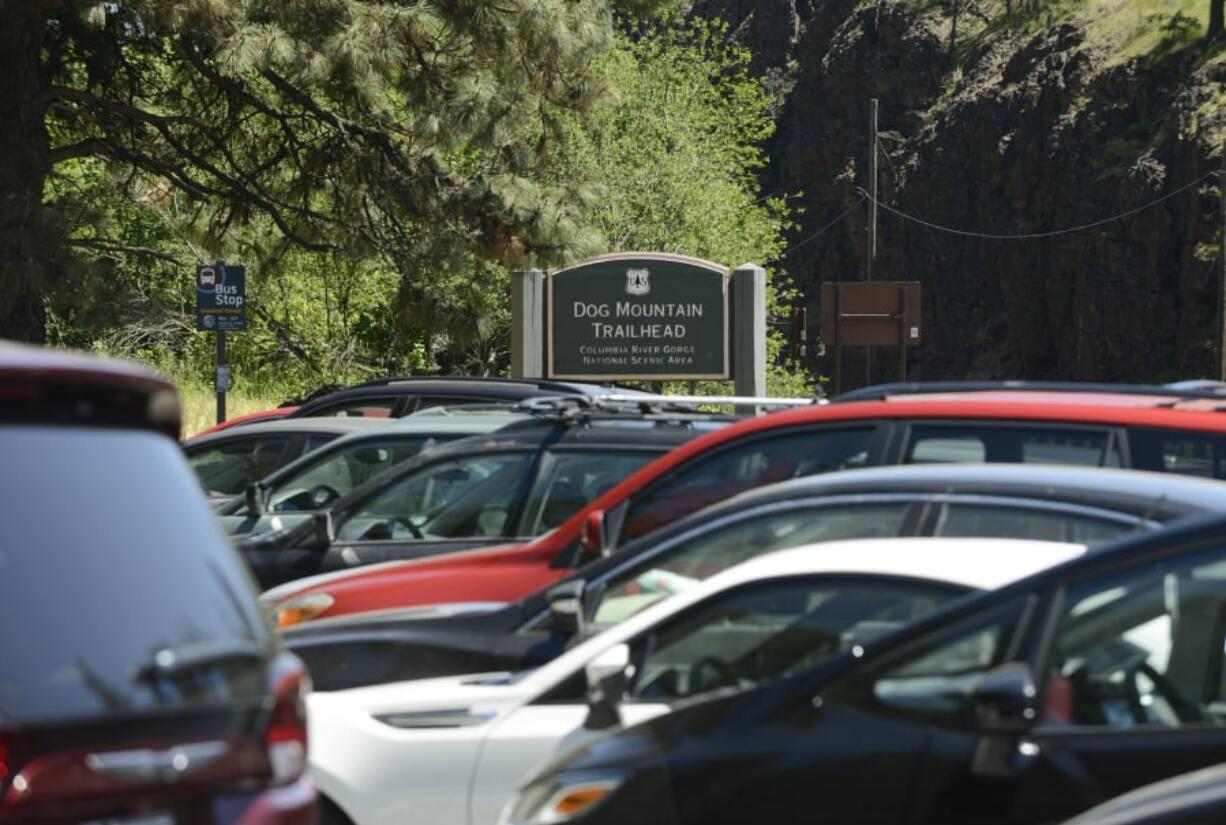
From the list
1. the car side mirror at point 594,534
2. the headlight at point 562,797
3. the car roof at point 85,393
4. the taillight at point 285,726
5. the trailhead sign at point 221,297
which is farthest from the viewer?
the trailhead sign at point 221,297

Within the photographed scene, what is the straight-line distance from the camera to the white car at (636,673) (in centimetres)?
443

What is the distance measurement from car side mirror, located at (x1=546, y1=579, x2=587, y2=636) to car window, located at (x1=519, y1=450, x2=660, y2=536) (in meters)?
2.63

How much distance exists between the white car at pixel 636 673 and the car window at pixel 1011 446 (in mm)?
1505

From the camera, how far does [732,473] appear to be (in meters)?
6.55

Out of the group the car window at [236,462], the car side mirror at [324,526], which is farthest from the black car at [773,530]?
the car window at [236,462]

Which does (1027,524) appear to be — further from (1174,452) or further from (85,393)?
(85,393)

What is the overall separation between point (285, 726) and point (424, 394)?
9272 mm

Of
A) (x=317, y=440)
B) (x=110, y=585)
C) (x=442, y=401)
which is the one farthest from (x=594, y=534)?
(x=442, y=401)

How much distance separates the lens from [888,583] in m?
4.42

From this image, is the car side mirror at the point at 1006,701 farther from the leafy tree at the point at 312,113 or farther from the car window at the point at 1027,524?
the leafy tree at the point at 312,113

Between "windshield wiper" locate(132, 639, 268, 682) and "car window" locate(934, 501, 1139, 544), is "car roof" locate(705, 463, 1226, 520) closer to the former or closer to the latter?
"car window" locate(934, 501, 1139, 544)

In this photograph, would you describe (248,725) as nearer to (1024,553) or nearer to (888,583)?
(888,583)

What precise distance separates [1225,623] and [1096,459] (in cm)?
224

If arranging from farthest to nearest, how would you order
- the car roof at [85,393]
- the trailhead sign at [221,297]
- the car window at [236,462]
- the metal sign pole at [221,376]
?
the metal sign pole at [221,376] → the trailhead sign at [221,297] → the car window at [236,462] → the car roof at [85,393]
